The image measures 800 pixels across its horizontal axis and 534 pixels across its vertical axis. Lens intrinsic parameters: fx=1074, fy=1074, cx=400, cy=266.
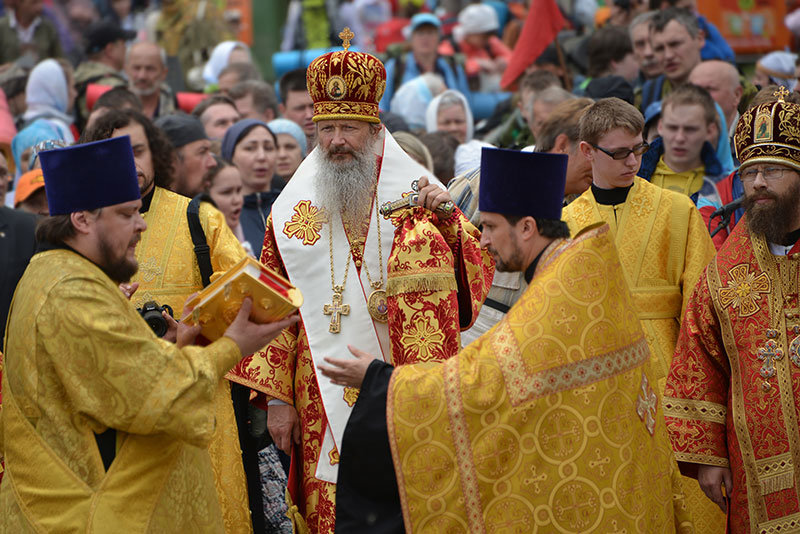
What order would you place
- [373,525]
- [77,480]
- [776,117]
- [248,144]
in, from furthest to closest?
[248,144] < [776,117] < [373,525] < [77,480]

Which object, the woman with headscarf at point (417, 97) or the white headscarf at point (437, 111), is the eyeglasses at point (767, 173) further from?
the woman with headscarf at point (417, 97)

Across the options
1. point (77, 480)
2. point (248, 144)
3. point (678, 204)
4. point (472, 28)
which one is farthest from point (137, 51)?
point (77, 480)

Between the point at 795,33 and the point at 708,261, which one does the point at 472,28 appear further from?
the point at 708,261

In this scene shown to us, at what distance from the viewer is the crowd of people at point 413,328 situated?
3.86 meters

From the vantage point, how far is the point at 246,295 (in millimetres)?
4055

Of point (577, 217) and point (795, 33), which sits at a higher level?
point (795, 33)

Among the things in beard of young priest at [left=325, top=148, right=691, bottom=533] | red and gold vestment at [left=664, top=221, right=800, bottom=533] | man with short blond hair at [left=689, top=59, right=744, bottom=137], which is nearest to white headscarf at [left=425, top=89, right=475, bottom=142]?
man with short blond hair at [left=689, top=59, right=744, bottom=137]

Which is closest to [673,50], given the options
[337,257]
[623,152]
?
[623,152]

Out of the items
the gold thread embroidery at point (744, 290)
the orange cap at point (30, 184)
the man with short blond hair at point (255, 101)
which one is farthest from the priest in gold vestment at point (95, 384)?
the man with short blond hair at point (255, 101)

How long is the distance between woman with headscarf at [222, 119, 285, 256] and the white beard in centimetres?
233

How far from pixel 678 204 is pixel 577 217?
0.53 metres

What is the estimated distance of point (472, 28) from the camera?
13.0 m

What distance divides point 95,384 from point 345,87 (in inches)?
79.4

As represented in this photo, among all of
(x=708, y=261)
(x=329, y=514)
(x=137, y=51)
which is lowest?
(x=329, y=514)
